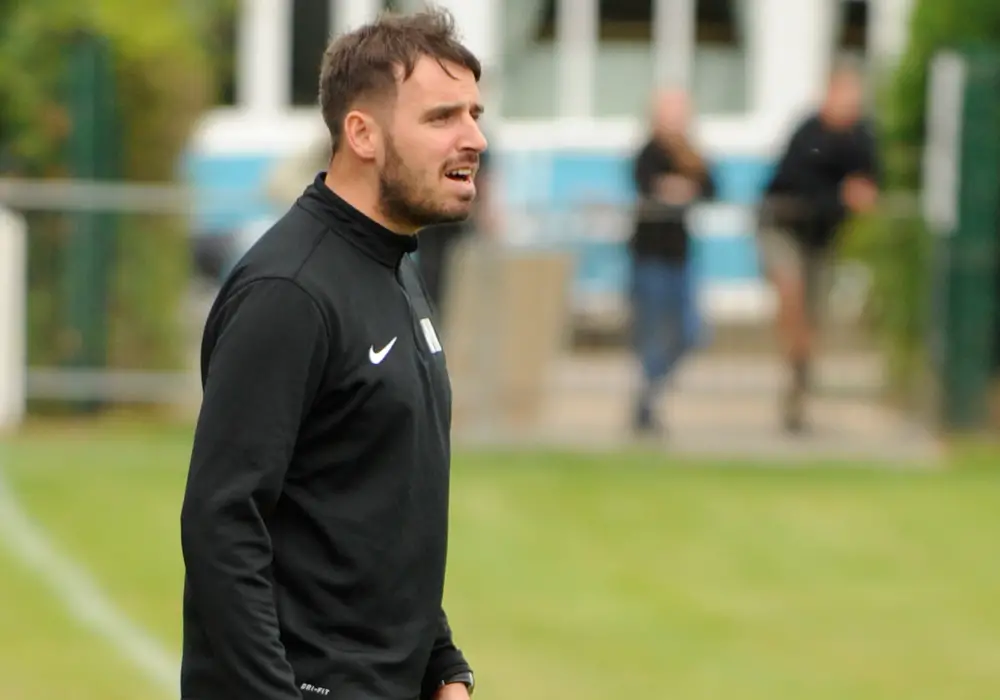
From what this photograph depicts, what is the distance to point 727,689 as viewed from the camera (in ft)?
25.4

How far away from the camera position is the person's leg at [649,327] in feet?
43.8

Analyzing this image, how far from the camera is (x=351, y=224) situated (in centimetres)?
360

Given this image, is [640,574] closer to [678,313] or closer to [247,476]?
[678,313]

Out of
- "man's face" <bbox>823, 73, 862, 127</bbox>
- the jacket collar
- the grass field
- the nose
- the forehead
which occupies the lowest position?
the grass field

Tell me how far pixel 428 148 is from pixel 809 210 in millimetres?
10137

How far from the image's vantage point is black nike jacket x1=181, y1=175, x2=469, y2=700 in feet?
11.1

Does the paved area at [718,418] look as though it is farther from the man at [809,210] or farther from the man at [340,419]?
the man at [340,419]

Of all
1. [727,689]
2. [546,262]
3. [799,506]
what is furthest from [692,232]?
[727,689]

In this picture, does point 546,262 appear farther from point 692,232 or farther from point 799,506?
point 799,506

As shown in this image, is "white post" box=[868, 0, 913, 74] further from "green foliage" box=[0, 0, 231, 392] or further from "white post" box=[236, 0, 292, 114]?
"green foliage" box=[0, 0, 231, 392]

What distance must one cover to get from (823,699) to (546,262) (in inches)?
240

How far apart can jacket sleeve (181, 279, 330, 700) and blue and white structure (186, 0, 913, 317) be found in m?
18.6

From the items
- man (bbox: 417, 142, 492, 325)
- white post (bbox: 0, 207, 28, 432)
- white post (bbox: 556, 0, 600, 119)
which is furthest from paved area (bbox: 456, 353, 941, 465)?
white post (bbox: 556, 0, 600, 119)

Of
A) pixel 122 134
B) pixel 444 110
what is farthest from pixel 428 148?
pixel 122 134
